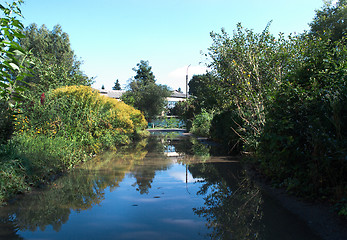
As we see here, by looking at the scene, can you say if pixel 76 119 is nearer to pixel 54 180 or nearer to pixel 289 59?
pixel 54 180

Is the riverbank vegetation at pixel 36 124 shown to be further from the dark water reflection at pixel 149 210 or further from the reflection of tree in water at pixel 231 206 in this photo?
the reflection of tree in water at pixel 231 206

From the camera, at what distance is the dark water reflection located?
423cm

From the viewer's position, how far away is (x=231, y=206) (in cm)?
554

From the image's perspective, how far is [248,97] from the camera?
9250 mm

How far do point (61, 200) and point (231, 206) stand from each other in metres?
3.61

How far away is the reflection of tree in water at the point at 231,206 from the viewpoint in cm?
433

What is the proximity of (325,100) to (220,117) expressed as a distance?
12068 millimetres

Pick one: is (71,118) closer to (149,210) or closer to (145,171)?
(145,171)

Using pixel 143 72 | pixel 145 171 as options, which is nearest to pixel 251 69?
pixel 145 171

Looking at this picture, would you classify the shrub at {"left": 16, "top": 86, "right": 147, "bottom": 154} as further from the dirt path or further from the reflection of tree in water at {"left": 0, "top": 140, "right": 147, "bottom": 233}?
the dirt path

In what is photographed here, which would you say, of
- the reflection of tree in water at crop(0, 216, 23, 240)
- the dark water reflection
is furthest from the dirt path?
the reflection of tree in water at crop(0, 216, 23, 240)

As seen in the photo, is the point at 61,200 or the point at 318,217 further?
the point at 61,200

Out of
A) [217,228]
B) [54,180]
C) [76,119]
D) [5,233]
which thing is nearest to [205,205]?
[217,228]

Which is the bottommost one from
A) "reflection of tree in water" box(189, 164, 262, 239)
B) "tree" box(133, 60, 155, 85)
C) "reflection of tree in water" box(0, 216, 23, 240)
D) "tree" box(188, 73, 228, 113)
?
"reflection of tree in water" box(189, 164, 262, 239)
